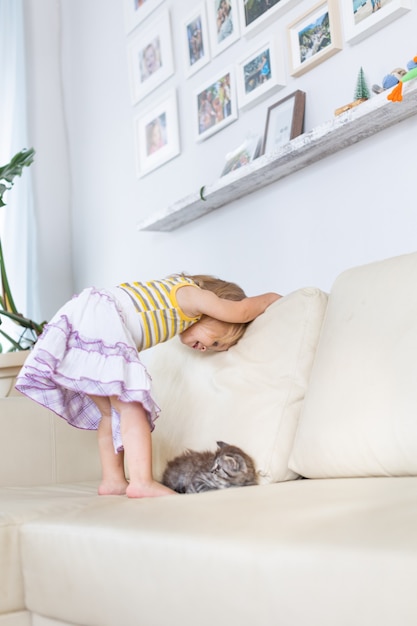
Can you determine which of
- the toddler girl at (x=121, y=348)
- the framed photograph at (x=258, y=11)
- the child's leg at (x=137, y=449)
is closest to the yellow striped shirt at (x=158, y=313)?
the toddler girl at (x=121, y=348)

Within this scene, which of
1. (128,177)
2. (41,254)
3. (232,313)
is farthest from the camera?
(41,254)

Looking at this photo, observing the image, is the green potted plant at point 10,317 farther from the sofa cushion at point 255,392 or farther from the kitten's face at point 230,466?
the kitten's face at point 230,466

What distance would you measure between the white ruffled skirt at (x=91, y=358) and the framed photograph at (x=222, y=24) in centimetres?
128

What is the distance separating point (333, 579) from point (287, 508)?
32cm

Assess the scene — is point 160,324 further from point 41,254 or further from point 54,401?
point 41,254

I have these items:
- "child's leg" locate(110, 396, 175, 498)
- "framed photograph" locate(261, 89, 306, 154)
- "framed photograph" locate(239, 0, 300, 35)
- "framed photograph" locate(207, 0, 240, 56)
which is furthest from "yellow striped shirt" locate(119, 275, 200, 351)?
"framed photograph" locate(207, 0, 240, 56)

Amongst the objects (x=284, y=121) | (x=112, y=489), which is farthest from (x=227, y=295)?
(x=284, y=121)

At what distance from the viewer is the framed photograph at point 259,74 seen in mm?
2699

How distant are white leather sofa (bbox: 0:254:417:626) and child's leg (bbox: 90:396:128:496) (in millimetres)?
77

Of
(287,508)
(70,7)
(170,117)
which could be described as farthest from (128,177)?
(287,508)

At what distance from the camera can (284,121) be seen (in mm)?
2623

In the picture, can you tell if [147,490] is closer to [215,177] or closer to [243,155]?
[243,155]

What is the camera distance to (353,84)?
2.39 meters

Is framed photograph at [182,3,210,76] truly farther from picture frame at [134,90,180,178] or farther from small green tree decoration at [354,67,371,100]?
small green tree decoration at [354,67,371,100]
